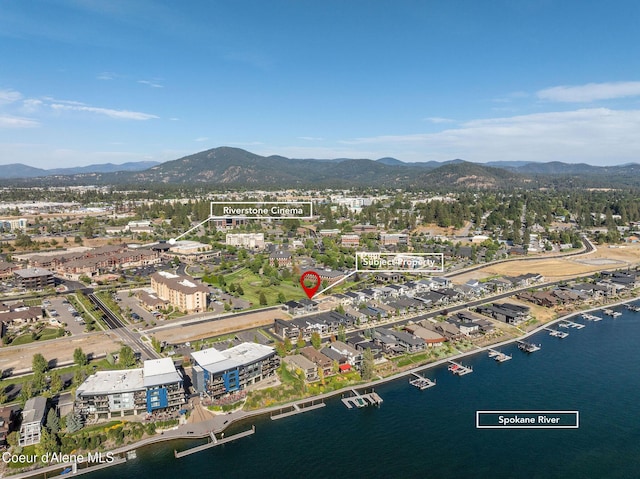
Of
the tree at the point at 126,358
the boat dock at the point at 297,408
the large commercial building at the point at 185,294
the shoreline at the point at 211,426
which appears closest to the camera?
the shoreline at the point at 211,426

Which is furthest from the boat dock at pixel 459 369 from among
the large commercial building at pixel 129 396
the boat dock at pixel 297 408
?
the large commercial building at pixel 129 396

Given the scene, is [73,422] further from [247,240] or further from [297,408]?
[247,240]

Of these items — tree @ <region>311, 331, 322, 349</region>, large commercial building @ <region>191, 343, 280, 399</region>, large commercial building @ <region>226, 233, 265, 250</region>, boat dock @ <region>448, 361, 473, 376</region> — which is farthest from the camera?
large commercial building @ <region>226, 233, 265, 250</region>

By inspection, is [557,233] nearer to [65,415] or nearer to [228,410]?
[228,410]

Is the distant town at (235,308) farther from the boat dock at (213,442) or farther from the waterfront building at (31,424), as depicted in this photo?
the boat dock at (213,442)

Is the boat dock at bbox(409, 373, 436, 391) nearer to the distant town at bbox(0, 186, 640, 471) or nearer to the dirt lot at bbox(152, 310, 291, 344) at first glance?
the distant town at bbox(0, 186, 640, 471)

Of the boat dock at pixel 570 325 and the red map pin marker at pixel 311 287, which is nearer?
the boat dock at pixel 570 325

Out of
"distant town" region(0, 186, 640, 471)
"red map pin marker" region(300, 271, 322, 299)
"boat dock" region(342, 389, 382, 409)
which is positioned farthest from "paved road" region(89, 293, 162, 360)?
"red map pin marker" region(300, 271, 322, 299)
